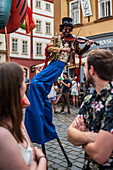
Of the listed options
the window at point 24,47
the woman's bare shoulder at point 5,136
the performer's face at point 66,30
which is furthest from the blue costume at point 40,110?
the window at point 24,47

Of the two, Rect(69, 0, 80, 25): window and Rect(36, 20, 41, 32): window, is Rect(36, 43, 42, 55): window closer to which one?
Rect(36, 20, 41, 32): window

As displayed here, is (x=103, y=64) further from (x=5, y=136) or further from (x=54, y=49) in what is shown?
(x=54, y=49)

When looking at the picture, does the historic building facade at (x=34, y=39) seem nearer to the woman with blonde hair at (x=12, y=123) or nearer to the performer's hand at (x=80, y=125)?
the performer's hand at (x=80, y=125)

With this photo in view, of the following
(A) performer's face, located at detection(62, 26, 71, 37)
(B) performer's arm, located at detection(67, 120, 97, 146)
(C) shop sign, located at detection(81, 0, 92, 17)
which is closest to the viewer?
(B) performer's arm, located at detection(67, 120, 97, 146)

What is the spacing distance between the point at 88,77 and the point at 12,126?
2.37 ft

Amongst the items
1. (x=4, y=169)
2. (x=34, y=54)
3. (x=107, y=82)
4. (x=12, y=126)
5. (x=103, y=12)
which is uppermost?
(x=103, y=12)

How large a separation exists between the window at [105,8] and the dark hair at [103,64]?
13039mm

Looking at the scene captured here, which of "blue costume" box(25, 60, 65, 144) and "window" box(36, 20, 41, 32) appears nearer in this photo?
"blue costume" box(25, 60, 65, 144)

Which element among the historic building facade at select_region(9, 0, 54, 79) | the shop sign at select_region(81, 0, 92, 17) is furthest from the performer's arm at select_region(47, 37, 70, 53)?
the historic building facade at select_region(9, 0, 54, 79)

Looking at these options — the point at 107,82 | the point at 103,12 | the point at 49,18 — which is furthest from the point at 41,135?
the point at 49,18

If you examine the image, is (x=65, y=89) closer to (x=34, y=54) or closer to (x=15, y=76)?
(x=15, y=76)

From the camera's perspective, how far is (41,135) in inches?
119

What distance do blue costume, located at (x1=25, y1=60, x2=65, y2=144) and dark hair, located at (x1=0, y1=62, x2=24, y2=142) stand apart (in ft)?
5.77

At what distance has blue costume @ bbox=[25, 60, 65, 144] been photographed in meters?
3.04
